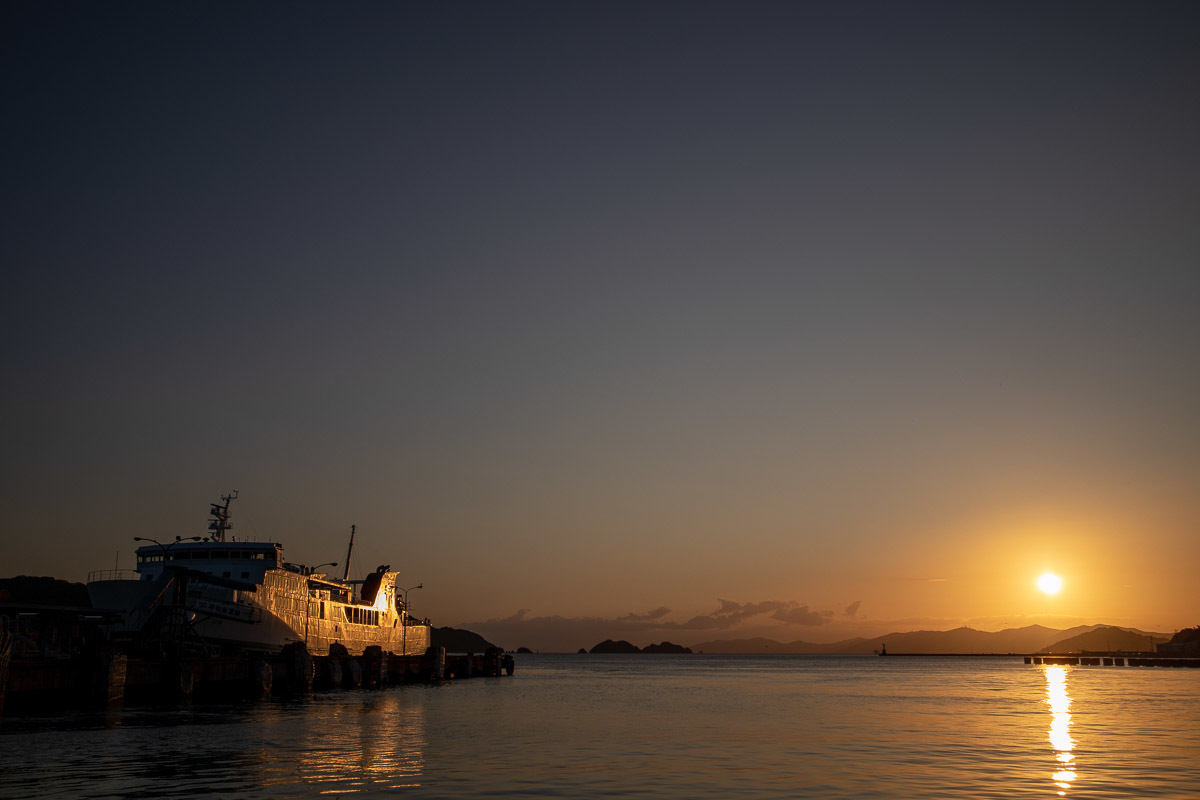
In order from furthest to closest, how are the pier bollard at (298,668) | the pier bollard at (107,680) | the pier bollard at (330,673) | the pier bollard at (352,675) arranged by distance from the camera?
the pier bollard at (352,675) < the pier bollard at (330,673) < the pier bollard at (298,668) < the pier bollard at (107,680)

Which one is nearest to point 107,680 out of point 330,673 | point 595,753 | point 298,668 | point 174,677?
point 174,677

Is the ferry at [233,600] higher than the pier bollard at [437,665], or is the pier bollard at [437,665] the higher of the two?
the ferry at [233,600]

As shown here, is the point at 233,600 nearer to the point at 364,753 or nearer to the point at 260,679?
→ the point at 260,679

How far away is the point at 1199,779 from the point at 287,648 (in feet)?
165

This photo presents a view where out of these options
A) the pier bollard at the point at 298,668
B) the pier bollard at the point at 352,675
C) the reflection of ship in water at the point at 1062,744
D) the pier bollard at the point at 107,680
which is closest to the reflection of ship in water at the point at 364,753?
the pier bollard at the point at 107,680

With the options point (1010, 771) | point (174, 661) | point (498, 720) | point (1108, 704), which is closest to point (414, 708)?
point (498, 720)

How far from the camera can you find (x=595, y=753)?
1265 inches

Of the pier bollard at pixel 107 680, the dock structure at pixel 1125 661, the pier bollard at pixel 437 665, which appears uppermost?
the pier bollard at pixel 107 680

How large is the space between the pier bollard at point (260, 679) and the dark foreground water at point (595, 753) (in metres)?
1.35

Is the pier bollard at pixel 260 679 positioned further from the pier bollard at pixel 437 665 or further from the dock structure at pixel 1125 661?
the dock structure at pixel 1125 661

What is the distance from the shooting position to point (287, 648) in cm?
5916

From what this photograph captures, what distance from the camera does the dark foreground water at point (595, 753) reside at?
23844 millimetres

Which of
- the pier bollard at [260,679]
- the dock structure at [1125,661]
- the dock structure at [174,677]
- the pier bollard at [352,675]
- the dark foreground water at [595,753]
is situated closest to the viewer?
the dark foreground water at [595,753]

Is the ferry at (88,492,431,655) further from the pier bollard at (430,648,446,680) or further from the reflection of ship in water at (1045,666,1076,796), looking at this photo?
the reflection of ship in water at (1045,666,1076,796)
